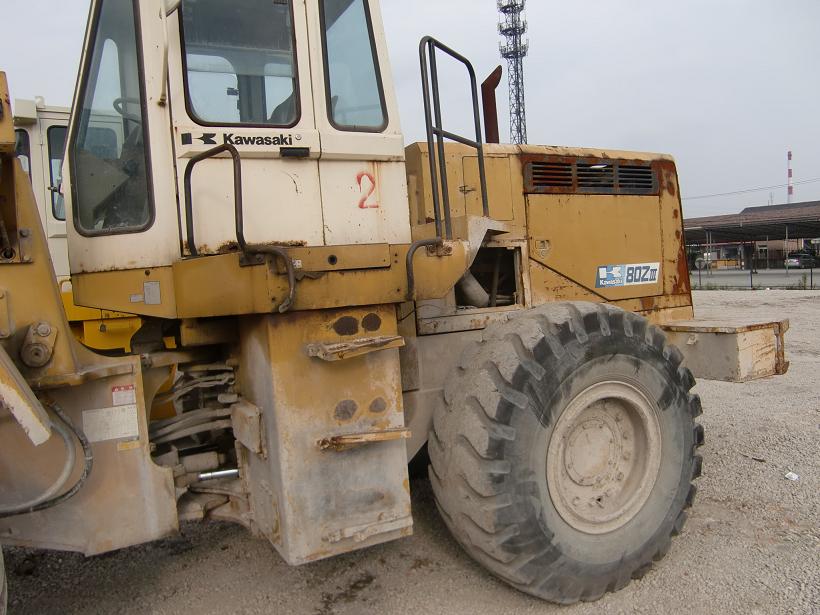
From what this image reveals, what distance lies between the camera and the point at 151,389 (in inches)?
114

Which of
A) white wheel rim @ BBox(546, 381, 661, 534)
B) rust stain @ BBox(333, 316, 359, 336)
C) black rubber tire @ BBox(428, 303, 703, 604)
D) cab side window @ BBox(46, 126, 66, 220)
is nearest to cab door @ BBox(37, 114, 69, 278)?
cab side window @ BBox(46, 126, 66, 220)

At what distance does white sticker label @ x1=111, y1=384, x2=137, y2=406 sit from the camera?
261 cm

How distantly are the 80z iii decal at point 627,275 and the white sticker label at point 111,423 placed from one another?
9.68 ft

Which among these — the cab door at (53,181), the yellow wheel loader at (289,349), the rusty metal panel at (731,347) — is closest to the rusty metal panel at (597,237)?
the rusty metal panel at (731,347)

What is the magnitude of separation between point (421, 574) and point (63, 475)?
1.79 meters

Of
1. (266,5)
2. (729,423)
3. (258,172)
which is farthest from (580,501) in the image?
(729,423)

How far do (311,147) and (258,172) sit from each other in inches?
9.5

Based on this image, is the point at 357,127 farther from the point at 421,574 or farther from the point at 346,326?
the point at 421,574

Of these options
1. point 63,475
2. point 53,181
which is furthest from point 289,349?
point 53,181

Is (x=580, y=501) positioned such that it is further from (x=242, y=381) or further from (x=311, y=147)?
(x=311, y=147)

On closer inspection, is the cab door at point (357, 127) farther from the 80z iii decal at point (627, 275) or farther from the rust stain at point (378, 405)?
the 80z iii decal at point (627, 275)

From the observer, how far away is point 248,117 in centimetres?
265

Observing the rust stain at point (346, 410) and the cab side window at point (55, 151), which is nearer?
the rust stain at point (346, 410)

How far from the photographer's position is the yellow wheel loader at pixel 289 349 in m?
2.50
